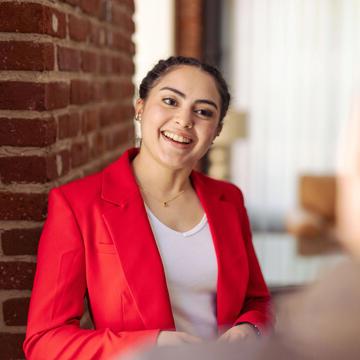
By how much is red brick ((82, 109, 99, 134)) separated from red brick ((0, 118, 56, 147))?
1.28ft

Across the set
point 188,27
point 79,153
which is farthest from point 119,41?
point 188,27

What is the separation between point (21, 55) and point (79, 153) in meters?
0.44

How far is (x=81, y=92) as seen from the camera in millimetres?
1902

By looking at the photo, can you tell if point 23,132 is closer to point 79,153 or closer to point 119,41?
point 79,153

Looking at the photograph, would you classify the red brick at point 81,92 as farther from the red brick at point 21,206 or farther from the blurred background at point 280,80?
the blurred background at point 280,80

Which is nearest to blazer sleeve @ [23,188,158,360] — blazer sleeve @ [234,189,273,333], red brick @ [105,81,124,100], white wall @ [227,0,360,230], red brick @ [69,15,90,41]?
blazer sleeve @ [234,189,273,333]

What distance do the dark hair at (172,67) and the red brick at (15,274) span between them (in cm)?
57

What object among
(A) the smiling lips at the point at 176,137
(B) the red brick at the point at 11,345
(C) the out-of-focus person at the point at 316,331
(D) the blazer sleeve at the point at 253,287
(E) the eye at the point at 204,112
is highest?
(E) the eye at the point at 204,112

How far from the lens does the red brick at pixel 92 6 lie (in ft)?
6.27

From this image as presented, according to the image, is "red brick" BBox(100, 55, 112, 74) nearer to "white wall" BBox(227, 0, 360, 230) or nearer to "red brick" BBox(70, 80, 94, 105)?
"red brick" BBox(70, 80, 94, 105)

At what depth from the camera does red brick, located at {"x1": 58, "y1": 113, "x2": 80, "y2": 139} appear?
5.49ft

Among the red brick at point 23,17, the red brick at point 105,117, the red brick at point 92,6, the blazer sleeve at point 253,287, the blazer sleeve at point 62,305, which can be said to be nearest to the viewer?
the blazer sleeve at point 62,305

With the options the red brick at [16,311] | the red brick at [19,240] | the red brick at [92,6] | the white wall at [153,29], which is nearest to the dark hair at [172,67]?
the red brick at [92,6]

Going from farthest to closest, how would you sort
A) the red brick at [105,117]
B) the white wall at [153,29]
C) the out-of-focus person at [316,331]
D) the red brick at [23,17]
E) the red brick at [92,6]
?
the white wall at [153,29] → the red brick at [105,117] → the red brick at [92,6] → the red brick at [23,17] → the out-of-focus person at [316,331]
